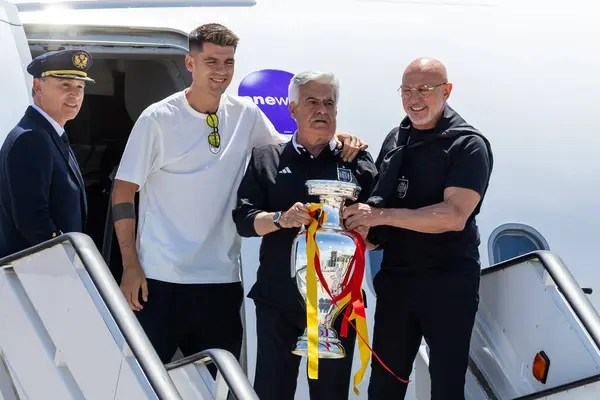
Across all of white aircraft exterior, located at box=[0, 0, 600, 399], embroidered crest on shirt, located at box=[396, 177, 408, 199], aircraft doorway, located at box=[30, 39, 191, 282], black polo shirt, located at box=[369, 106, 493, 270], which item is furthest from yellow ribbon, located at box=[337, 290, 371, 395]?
aircraft doorway, located at box=[30, 39, 191, 282]

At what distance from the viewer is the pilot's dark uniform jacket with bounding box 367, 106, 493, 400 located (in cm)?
437

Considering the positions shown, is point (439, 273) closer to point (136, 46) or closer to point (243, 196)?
point (243, 196)

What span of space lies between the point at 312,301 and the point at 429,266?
0.61 m

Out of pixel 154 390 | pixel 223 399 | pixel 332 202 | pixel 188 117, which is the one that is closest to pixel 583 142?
pixel 332 202

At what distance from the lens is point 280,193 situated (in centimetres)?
453

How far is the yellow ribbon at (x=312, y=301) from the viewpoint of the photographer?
4.17 meters

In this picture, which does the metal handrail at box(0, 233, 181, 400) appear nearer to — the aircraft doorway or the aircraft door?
the aircraft door

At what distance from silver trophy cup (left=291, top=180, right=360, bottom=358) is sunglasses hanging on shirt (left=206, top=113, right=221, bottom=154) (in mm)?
678

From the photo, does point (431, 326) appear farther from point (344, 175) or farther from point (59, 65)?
point (59, 65)

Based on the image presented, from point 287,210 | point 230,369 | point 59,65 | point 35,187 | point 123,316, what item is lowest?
point 230,369

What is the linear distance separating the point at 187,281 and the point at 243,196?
514mm

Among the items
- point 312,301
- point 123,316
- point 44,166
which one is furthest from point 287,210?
point 44,166

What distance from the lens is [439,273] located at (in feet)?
14.5

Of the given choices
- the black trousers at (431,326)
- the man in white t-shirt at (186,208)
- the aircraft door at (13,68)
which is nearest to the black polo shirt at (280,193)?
the man in white t-shirt at (186,208)
